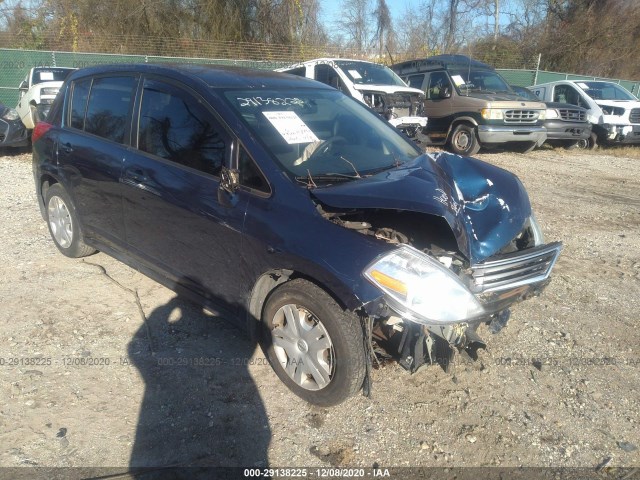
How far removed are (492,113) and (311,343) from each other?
941cm

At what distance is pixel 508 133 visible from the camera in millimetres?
11094

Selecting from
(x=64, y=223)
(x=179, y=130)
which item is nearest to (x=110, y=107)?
(x=179, y=130)

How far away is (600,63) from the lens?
2870cm

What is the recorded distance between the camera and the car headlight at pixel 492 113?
430 inches

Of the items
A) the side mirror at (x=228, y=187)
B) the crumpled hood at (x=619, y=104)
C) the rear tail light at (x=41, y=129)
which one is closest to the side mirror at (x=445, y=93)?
the crumpled hood at (x=619, y=104)

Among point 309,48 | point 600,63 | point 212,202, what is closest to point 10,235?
point 212,202

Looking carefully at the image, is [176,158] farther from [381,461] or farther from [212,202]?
[381,461]

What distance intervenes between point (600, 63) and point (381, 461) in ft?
105

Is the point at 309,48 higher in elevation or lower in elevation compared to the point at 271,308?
higher

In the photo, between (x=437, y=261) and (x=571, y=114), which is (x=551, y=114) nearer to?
(x=571, y=114)

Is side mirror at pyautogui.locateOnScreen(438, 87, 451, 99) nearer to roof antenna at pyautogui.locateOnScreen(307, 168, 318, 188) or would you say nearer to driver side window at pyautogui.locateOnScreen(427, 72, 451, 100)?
driver side window at pyautogui.locateOnScreen(427, 72, 451, 100)

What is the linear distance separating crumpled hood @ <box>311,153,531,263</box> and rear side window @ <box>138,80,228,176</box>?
806 mm

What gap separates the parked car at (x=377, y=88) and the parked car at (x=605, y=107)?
18.0 ft

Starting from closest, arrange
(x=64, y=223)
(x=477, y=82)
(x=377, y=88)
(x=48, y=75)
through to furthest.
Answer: (x=64, y=223)
(x=377, y=88)
(x=477, y=82)
(x=48, y=75)
